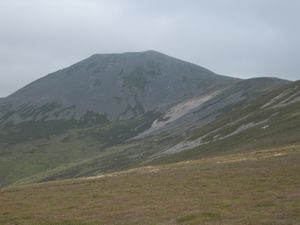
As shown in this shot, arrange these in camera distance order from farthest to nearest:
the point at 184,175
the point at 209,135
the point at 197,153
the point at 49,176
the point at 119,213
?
1. the point at 49,176
2. the point at 209,135
3. the point at 197,153
4. the point at 184,175
5. the point at 119,213

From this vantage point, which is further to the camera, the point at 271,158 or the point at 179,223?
the point at 271,158

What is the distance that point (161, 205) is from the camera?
44.3 m

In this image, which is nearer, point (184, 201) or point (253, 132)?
point (184, 201)

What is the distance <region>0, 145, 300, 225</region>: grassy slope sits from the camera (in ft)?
120

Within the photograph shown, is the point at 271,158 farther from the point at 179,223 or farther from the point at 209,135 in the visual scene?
the point at 209,135

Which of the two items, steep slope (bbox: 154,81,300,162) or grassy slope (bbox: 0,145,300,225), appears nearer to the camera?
grassy slope (bbox: 0,145,300,225)

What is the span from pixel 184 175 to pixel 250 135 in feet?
214

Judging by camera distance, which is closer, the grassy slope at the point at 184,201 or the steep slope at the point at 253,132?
the grassy slope at the point at 184,201

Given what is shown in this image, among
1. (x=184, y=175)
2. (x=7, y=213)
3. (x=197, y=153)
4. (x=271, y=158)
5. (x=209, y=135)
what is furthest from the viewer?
(x=209, y=135)

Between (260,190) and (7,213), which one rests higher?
(7,213)

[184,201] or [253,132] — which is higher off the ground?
[184,201]

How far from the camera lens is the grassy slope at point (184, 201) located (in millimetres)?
36719

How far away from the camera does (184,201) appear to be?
45.7m

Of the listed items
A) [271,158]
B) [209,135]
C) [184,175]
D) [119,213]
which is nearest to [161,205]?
[119,213]
